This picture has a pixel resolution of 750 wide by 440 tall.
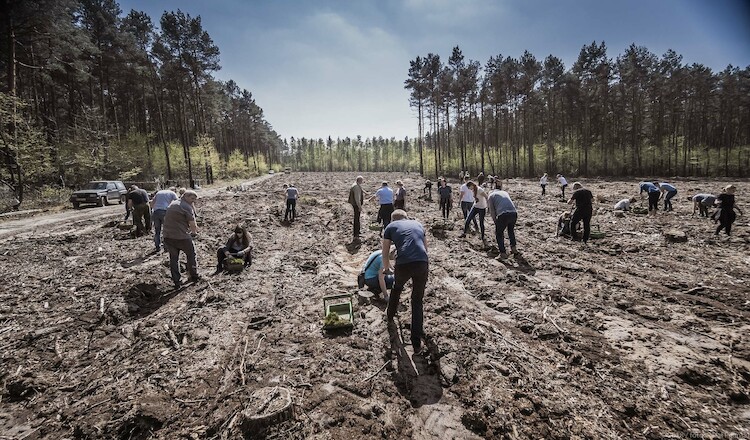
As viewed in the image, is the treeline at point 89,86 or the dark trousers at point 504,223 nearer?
the dark trousers at point 504,223

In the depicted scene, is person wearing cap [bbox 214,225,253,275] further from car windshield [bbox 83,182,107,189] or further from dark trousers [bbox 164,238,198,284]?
car windshield [bbox 83,182,107,189]

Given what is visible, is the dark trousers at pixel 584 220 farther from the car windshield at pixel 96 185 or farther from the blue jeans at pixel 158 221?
the car windshield at pixel 96 185

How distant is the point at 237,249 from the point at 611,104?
4934 cm

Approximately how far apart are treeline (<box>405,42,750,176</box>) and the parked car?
1349 inches

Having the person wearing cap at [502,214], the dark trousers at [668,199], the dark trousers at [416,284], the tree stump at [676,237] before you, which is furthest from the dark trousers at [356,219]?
the dark trousers at [668,199]

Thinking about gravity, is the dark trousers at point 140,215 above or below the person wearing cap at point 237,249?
above

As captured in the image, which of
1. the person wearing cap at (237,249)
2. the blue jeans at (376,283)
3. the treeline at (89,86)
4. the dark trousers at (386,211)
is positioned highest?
the treeline at (89,86)

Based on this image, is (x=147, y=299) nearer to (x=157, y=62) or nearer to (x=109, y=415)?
(x=109, y=415)

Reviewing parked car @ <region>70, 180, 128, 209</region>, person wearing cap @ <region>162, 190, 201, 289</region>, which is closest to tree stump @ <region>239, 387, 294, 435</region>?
person wearing cap @ <region>162, 190, 201, 289</region>

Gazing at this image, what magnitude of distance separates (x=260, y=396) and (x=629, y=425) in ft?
10.9

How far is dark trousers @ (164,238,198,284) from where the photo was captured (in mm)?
6453

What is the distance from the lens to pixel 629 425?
9.18ft

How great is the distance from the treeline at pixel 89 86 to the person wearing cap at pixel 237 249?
1710 cm

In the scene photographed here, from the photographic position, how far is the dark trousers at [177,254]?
645 cm
